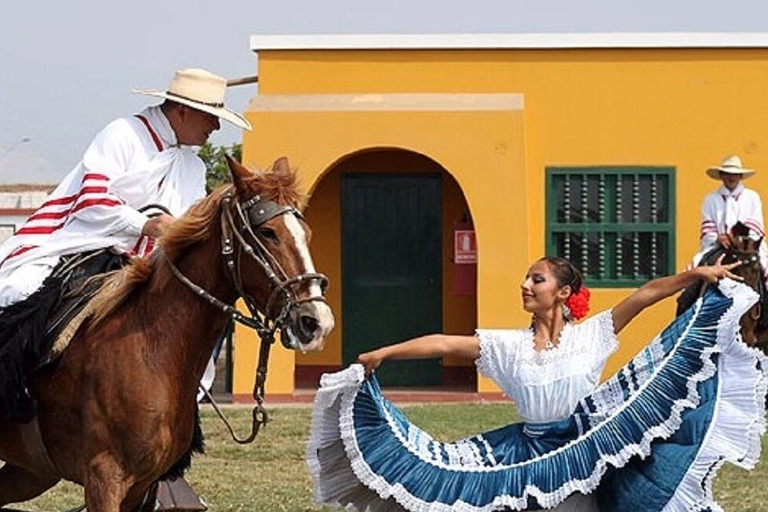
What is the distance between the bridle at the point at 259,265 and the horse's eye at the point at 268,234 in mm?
23

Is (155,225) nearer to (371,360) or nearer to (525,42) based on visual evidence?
(371,360)

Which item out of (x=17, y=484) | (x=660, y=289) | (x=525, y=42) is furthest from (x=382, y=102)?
(x=660, y=289)

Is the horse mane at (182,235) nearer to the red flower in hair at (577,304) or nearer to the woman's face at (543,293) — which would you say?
the woman's face at (543,293)

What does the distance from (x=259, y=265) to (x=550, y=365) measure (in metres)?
1.38

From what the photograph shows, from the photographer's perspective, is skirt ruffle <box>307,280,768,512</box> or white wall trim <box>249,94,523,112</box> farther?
white wall trim <box>249,94,523,112</box>

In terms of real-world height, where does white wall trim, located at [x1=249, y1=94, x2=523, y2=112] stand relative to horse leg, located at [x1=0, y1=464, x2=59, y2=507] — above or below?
above

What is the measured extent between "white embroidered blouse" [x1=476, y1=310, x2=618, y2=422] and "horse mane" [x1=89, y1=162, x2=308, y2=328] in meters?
1.14

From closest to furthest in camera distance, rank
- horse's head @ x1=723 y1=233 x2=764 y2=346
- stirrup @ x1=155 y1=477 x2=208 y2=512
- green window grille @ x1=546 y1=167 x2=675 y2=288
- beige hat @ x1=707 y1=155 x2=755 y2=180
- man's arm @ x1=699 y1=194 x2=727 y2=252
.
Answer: stirrup @ x1=155 y1=477 x2=208 y2=512 → horse's head @ x1=723 y1=233 x2=764 y2=346 → man's arm @ x1=699 y1=194 x2=727 y2=252 → beige hat @ x1=707 y1=155 x2=755 y2=180 → green window grille @ x1=546 y1=167 x2=675 y2=288

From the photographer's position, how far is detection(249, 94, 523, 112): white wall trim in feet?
61.5

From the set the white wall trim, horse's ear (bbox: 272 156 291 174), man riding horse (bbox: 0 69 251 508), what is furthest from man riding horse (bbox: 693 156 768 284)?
horse's ear (bbox: 272 156 291 174)

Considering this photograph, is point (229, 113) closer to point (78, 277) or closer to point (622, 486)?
point (78, 277)

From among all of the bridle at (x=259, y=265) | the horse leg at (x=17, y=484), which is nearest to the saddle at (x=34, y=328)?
the bridle at (x=259, y=265)

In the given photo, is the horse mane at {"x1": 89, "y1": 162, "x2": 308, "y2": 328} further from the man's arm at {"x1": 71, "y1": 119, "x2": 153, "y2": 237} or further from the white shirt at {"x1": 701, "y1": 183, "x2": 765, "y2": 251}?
the white shirt at {"x1": 701, "y1": 183, "x2": 765, "y2": 251}

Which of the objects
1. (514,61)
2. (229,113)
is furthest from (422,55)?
(229,113)
